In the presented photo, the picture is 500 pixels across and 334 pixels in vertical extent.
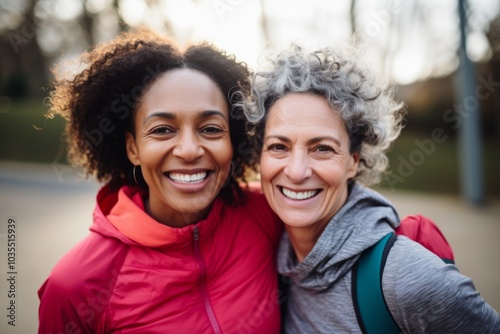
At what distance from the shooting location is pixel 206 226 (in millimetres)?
2166

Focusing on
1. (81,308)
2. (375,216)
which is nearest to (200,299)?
(81,308)

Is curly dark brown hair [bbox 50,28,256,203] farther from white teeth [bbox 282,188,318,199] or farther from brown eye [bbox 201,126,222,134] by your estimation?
white teeth [bbox 282,188,318,199]

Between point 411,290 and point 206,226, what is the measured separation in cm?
99

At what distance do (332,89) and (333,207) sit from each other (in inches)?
23.1

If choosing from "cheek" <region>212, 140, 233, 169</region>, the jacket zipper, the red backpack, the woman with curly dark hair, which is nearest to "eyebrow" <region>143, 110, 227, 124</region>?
the woman with curly dark hair

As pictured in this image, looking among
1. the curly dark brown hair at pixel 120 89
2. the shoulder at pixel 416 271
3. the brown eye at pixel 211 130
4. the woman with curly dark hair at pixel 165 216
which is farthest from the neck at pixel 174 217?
the shoulder at pixel 416 271

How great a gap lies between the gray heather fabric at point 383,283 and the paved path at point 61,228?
63.3 inches

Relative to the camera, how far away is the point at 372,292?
72.4 inches

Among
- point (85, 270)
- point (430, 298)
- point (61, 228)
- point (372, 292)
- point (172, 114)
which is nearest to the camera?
point (430, 298)

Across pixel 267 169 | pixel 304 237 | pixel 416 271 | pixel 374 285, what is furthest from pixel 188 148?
pixel 416 271

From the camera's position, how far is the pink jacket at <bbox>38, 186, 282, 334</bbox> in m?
1.93

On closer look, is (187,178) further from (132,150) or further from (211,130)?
(132,150)

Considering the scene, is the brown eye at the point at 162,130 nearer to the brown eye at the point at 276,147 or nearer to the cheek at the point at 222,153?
the cheek at the point at 222,153

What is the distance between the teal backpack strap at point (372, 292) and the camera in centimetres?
182
